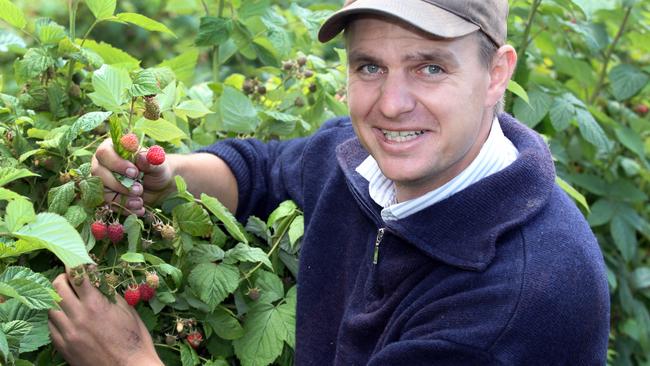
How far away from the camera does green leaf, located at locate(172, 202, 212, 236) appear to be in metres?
1.90

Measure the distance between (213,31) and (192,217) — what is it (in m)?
0.72

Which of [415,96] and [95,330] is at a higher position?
[415,96]

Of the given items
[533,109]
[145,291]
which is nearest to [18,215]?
[145,291]

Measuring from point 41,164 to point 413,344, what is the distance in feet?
2.59

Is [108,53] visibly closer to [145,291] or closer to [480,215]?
[145,291]

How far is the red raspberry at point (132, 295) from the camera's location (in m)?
1.77

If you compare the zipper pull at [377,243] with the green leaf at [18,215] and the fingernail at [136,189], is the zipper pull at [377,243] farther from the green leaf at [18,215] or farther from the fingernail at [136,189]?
the green leaf at [18,215]

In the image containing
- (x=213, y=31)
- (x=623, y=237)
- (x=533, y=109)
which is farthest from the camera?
(x=623, y=237)

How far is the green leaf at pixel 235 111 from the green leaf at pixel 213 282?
1.70ft

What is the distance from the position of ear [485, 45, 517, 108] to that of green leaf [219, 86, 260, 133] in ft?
2.21

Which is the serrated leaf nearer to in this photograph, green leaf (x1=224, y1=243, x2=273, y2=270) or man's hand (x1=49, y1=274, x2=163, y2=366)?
man's hand (x1=49, y1=274, x2=163, y2=366)

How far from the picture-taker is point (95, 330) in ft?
5.89

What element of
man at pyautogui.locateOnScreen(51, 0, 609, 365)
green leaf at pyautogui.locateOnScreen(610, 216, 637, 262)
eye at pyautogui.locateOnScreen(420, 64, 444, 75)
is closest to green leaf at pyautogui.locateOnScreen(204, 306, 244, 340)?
man at pyautogui.locateOnScreen(51, 0, 609, 365)

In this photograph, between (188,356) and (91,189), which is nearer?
(91,189)
